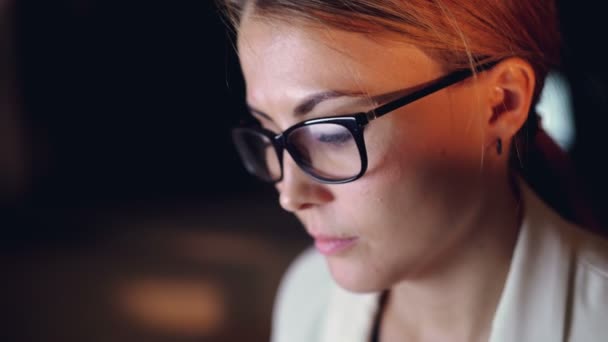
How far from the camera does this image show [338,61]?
0.80m

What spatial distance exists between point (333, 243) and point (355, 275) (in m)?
0.05

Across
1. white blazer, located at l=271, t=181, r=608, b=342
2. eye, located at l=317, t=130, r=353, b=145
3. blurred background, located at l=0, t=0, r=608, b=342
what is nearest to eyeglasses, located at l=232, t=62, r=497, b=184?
eye, located at l=317, t=130, r=353, b=145

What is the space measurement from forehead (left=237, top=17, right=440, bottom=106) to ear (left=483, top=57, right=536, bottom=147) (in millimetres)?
87

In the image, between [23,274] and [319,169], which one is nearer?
[319,169]

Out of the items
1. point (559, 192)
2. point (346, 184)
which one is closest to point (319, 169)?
point (346, 184)

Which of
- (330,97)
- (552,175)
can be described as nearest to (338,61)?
(330,97)

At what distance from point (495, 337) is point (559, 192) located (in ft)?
1.10

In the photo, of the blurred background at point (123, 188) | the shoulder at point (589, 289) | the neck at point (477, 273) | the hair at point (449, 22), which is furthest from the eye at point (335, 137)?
the blurred background at point (123, 188)

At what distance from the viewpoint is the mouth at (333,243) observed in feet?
2.92

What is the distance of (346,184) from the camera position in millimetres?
853

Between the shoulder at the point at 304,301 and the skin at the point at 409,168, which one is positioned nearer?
the skin at the point at 409,168

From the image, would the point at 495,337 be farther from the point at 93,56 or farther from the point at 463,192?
the point at 93,56

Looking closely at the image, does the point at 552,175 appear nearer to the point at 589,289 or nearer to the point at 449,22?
the point at 589,289

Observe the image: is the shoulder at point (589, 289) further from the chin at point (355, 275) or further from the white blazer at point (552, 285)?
the chin at point (355, 275)
